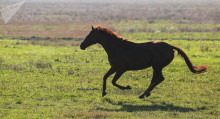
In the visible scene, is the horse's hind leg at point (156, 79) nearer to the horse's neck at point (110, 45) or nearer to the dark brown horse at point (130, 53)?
the dark brown horse at point (130, 53)

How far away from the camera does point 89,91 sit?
12383 mm

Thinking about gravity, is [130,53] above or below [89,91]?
above

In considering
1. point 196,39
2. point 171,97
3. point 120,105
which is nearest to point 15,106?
point 120,105

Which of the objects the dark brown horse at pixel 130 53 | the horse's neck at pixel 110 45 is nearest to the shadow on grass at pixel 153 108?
the dark brown horse at pixel 130 53

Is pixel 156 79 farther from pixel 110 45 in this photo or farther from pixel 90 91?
pixel 90 91

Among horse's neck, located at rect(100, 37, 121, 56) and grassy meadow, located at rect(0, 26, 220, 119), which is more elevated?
horse's neck, located at rect(100, 37, 121, 56)

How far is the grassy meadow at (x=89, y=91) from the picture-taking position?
9.86 meters

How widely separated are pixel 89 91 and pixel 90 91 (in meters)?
0.04

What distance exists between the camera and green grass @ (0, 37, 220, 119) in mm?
9852

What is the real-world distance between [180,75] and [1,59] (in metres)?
8.36

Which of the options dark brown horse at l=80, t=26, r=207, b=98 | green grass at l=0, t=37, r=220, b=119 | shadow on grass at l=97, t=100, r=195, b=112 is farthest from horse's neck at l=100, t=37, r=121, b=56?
shadow on grass at l=97, t=100, r=195, b=112

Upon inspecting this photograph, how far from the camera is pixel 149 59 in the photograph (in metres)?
11.6

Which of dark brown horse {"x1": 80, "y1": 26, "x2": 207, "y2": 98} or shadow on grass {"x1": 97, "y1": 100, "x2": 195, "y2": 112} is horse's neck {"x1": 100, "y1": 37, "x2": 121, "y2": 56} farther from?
shadow on grass {"x1": 97, "y1": 100, "x2": 195, "y2": 112}

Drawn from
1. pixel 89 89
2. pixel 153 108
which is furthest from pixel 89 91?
pixel 153 108
